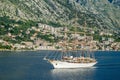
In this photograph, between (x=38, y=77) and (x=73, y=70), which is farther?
(x=73, y=70)

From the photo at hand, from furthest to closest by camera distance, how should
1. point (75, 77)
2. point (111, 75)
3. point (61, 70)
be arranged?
point (61, 70)
point (111, 75)
point (75, 77)

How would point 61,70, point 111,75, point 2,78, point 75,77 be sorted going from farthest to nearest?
point 61,70 < point 111,75 < point 75,77 < point 2,78

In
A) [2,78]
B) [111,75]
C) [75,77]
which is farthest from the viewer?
[111,75]

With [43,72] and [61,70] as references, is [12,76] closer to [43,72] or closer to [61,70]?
[43,72]

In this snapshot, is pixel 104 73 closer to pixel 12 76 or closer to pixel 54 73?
pixel 54 73

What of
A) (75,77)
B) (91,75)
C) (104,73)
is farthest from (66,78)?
(104,73)

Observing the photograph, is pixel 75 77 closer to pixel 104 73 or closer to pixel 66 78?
pixel 66 78

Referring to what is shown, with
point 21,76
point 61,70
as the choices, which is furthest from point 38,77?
point 61,70

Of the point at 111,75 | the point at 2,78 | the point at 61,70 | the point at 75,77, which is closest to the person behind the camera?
the point at 2,78

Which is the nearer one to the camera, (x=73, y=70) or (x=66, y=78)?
(x=66, y=78)
